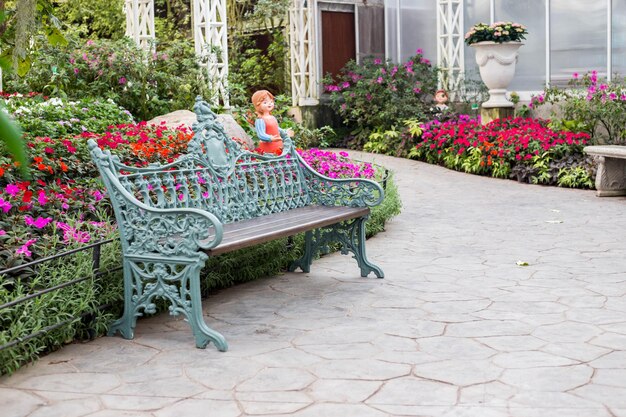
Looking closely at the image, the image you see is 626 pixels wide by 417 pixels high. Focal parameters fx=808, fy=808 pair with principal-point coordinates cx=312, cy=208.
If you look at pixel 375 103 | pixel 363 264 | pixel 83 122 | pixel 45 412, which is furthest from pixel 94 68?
pixel 45 412

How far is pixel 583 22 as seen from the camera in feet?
44.0

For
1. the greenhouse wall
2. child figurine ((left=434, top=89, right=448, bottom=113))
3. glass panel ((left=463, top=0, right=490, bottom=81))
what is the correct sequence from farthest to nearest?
glass panel ((left=463, top=0, right=490, bottom=81)) < child figurine ((left=434, top=89, right=448, bottom=113)) < the greenhouse wall

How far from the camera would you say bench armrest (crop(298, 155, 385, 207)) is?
19.1 ft

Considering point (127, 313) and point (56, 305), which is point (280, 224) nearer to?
point (127, 313)

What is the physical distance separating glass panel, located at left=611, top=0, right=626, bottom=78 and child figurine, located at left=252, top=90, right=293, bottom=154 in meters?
7.80

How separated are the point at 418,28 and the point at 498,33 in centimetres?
325

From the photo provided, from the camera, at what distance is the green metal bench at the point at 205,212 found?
4117 millimetres

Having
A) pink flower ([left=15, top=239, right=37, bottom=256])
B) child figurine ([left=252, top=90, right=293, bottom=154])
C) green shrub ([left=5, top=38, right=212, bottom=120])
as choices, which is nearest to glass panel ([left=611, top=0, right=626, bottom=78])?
green shrub ([left=5, top=38, right=212, bottom=120])

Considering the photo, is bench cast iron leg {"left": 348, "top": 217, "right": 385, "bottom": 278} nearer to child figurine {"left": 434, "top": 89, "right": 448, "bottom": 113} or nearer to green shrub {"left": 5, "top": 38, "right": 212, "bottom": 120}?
green shrub {"left": 5, "top": 38, "right": 212, "bottom": 120}

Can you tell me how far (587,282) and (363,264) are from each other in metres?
1.54

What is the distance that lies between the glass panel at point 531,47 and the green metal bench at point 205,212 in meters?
9.02

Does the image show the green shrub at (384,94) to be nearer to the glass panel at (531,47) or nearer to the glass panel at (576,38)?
the glass panel at (531,47)

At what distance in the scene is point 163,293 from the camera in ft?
13.6

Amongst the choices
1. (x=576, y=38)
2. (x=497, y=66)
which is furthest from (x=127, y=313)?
(x=576, y=38)
